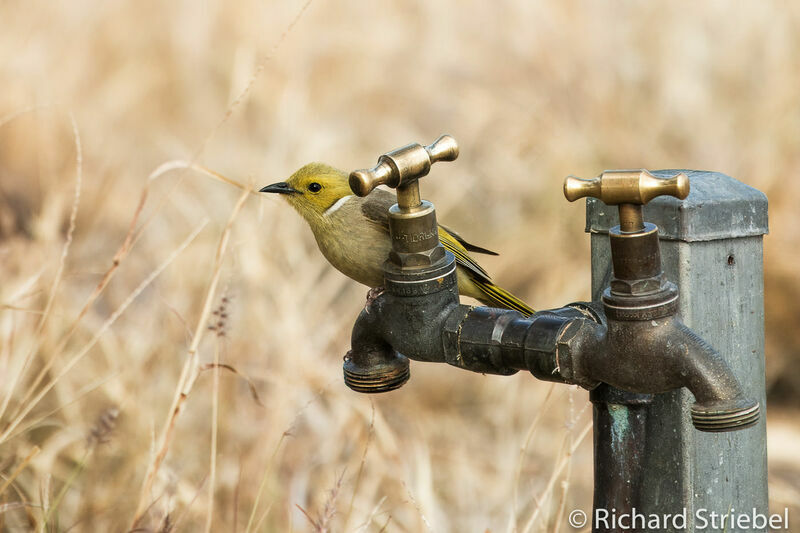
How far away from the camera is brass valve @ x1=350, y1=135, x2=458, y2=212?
1.72m

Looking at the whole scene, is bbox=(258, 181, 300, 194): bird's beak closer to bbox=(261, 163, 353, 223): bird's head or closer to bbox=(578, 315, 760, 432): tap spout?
bbox=(261, 163, 353, 223): bird's head

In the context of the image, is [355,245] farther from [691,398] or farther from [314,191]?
[691,398]

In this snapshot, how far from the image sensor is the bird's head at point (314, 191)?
296 cm

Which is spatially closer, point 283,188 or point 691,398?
point 691,398

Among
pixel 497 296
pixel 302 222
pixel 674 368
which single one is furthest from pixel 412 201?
pixel 302 222

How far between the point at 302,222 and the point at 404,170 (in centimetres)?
323

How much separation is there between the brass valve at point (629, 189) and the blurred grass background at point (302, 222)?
0.88 m

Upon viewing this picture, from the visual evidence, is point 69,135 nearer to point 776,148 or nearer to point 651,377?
point 776,148

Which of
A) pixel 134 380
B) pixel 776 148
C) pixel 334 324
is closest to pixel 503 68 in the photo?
pixel 776 148

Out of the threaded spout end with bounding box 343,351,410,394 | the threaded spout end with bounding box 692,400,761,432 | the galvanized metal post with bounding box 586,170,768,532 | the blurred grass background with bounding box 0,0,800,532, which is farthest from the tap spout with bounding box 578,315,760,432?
the blurred grass background with bounding box 0,0,800,532

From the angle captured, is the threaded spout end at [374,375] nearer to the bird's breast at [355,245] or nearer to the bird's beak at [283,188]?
the bird's breast at [355,245]

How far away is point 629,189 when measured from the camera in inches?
58.2

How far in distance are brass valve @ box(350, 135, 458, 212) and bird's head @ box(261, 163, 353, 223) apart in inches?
44.6

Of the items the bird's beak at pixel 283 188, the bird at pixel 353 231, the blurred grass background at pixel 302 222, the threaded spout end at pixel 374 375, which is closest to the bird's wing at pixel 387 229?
the bird at pixel 353 231
